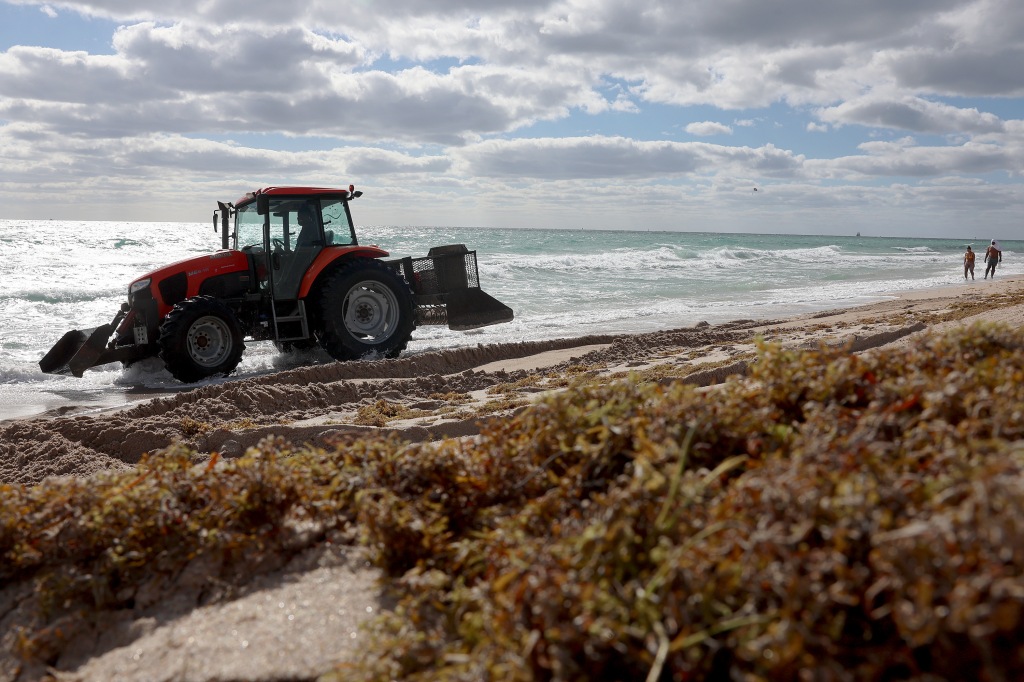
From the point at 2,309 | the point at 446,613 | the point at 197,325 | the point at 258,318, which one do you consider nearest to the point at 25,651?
the point at 446,613

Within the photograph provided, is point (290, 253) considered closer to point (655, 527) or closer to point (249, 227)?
point (249, 227)

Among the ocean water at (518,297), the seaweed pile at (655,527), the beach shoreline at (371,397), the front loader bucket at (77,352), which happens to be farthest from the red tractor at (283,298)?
the seaweed pile at (655,527)

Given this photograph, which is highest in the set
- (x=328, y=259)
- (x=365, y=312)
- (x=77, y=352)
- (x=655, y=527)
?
(x=328, y=259)

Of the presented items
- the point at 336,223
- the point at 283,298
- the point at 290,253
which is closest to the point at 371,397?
the point at 283,298

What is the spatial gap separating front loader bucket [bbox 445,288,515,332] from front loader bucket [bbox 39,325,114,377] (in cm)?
440

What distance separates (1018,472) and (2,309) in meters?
17.5

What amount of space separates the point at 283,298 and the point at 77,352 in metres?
2.42

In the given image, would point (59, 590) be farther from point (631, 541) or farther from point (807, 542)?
point (807, 542)

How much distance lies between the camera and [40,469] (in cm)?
589

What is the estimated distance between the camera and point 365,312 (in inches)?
426

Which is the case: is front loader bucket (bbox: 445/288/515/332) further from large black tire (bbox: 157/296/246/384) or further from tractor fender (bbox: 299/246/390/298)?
large black tire (bbox: 157/296/246/384)

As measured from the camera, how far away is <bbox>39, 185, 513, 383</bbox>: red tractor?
920 centimetres

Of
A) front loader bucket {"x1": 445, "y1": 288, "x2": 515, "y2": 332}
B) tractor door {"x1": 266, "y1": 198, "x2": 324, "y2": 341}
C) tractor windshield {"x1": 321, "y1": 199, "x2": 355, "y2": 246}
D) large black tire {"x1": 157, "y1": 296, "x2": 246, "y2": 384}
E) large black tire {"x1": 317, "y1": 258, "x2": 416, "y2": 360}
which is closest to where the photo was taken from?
large black tire {"x1": 157, "y1": 296, "x2": 246, "y2": 384}

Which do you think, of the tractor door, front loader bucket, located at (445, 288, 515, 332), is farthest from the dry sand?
the tractor door
